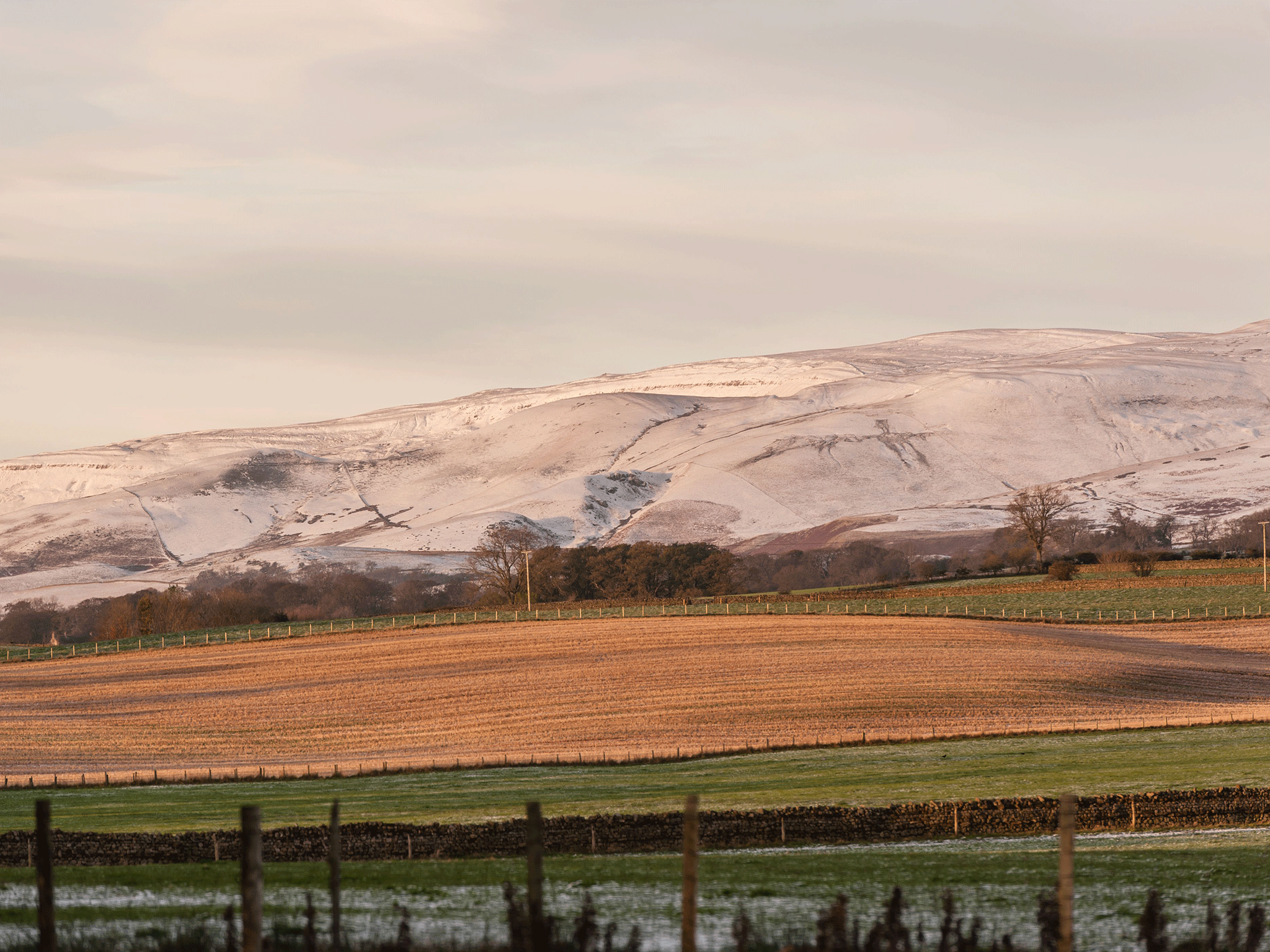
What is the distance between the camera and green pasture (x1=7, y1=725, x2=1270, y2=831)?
30.7 m

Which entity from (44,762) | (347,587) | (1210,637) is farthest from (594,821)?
(347,587)

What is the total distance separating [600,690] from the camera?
6081 centimetres

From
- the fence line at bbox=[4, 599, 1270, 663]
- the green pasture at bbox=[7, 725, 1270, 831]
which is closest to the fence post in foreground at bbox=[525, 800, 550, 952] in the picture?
the green pasture at bbox=[7, 725, 1270, 831]

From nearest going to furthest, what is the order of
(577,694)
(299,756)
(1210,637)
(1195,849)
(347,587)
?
(1195,849) → (299,756) → (577,694) → (1210,637) → (347,587)

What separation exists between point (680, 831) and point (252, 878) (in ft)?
58.5

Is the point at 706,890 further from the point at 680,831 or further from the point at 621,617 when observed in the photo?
the point at 621,617

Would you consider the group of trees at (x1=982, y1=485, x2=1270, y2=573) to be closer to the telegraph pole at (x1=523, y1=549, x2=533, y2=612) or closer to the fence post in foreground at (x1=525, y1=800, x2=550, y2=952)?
the telegraph pole at (x1=523, y1=549, x2=533, y2=612)

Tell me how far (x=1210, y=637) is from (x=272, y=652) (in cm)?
5457

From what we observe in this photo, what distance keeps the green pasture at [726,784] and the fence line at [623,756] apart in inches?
27.6

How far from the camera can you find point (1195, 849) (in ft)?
72.3

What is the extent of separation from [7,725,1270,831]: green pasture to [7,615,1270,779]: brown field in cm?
408

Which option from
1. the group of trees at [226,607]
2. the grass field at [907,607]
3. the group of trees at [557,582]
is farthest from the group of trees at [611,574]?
the grass field at [907,607]

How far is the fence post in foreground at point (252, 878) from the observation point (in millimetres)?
→ 10703

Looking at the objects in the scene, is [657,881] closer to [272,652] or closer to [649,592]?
[272,652]
